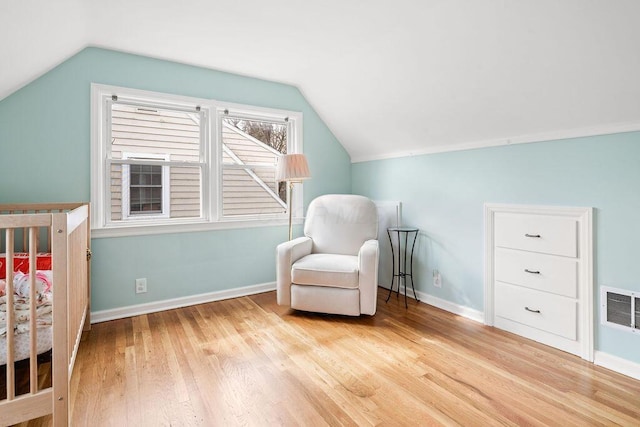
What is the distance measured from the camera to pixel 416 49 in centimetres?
229

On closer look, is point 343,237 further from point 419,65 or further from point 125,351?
point 125,351

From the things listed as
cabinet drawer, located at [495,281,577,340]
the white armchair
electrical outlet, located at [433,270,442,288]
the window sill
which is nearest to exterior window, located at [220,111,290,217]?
the window sill

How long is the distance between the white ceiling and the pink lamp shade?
852mm

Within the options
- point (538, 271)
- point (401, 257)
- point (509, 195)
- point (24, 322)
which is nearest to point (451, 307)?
point (401, 257)

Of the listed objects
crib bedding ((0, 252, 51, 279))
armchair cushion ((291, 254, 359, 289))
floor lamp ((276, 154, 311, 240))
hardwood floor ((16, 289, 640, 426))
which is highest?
floor lamp ((276, 154, 311, 240))

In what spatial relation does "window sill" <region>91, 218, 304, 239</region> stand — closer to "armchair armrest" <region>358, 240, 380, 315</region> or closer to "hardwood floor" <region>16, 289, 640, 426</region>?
"hardwood floor" <region>16, 289, 640, 426</region>

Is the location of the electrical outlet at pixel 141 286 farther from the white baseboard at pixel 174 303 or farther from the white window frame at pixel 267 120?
the white window frame at pixel 267 120

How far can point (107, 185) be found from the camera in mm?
2691

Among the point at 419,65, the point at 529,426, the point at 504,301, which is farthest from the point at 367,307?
the point at 419,65

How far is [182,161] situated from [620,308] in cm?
342

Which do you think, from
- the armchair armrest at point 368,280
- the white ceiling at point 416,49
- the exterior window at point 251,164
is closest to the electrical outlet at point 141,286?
the exterior window at point 251,164

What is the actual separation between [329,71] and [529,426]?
2.89 metres

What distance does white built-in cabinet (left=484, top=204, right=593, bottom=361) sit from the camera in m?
2.05

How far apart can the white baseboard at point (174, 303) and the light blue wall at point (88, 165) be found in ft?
0.15
